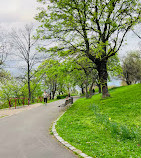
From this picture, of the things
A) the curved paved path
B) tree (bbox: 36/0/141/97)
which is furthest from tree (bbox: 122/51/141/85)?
the curved paved path

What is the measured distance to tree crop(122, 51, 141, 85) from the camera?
48478 mm

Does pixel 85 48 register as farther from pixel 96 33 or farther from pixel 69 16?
pixel 69 16

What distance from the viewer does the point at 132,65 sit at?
4959 centimetres

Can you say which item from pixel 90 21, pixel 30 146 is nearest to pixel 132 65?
pixel 90 21

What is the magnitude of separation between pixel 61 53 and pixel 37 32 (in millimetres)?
3354

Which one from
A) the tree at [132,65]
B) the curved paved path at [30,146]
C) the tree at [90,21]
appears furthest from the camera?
the tree at [132,65]

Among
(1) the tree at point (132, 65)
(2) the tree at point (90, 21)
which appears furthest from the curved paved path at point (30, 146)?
(1) the tree at point (132, 65)

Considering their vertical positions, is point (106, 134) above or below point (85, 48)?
below

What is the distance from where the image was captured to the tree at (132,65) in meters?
48.5

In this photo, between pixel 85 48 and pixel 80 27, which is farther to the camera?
pixel 85 48

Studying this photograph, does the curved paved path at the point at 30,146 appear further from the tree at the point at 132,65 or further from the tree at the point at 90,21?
the tree at the point at 132,65

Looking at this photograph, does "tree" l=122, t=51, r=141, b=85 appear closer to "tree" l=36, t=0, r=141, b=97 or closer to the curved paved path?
"tree" l=36, t=0, r=141, b=97

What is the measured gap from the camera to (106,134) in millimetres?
7055

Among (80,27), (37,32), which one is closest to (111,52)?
(80,27)
